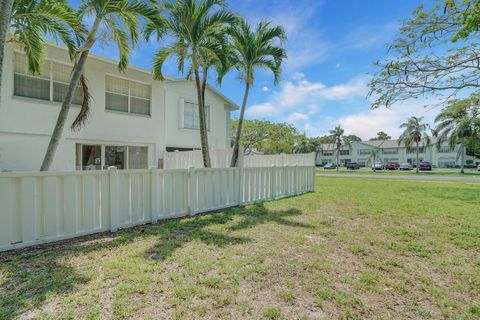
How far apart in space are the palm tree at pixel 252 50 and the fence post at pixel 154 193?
3296mm

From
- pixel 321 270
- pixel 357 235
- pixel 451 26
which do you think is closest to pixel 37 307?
pixel 321 270

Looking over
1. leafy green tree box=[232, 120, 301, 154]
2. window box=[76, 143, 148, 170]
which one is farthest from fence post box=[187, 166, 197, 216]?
leafy green tree box=[232, 120, 301, 154]

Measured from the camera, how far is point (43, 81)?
29.1 ft

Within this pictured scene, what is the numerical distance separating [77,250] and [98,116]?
23.6 ft

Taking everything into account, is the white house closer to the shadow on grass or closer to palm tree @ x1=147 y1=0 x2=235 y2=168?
palm tree @ x1=147 y1=0 x2=235 y2=168

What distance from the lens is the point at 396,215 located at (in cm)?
729

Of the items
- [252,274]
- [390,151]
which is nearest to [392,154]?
[390,151]

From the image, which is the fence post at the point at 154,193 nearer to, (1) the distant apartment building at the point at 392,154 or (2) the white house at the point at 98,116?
(2) the white house at the point at 98,116

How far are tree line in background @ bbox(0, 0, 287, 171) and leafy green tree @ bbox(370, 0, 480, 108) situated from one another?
3.91 meters

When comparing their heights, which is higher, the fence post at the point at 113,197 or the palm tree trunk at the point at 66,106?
the palm tree trunk at the point at 66,106

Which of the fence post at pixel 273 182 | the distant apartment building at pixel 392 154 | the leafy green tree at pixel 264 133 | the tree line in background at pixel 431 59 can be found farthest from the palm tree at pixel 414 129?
the fence post at pixel 273 182

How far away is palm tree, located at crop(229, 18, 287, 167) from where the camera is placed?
9.10 metres

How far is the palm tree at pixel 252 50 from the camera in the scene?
9.10m

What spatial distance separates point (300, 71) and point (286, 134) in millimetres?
14893
